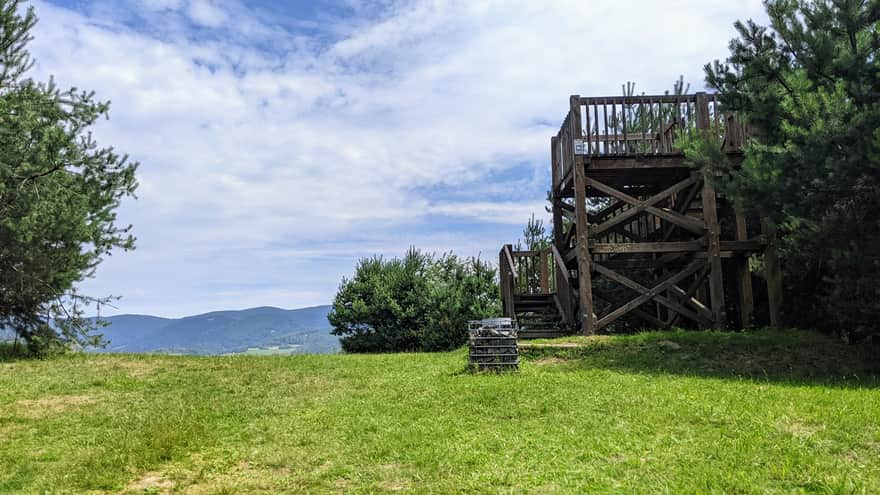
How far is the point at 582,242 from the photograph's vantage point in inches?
535

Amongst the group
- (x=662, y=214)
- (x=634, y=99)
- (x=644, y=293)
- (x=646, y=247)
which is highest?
(x=634, y=99)

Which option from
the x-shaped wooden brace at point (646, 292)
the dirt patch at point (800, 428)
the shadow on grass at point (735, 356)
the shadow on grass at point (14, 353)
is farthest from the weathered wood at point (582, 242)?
the shadow on grass at point (14, 353)

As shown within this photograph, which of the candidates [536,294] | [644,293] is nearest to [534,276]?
[536,294]

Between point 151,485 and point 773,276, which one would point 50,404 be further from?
point 773,276

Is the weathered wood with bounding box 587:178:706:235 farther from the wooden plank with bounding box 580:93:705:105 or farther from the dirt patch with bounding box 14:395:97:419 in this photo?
the dirt patch with bounding box 14:395:97:419

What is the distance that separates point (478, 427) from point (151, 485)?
3.07 metres

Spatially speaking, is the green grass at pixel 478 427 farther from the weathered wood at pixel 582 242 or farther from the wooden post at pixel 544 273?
the wooden post at pixel 544 273

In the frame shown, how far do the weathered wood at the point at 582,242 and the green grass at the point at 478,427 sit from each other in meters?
2.35

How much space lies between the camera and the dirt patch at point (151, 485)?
4973 mm

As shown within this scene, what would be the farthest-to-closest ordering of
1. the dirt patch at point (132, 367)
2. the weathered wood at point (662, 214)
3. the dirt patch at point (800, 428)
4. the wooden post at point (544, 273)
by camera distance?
the wooden post at point (544, 273) < the weathered wood at point (662, 214) < the dirt patch at point (132, 367) < the dirt patch at point (800, 428)

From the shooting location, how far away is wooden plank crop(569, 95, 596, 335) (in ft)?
43.7

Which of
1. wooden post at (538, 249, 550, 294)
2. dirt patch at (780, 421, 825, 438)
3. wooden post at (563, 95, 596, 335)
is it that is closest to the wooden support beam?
wooden post at (563, 95, 596, 335)

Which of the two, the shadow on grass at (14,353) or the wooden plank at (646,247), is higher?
the wooden plank at (646,247)

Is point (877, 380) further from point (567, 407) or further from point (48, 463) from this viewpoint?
point (48, 463)
